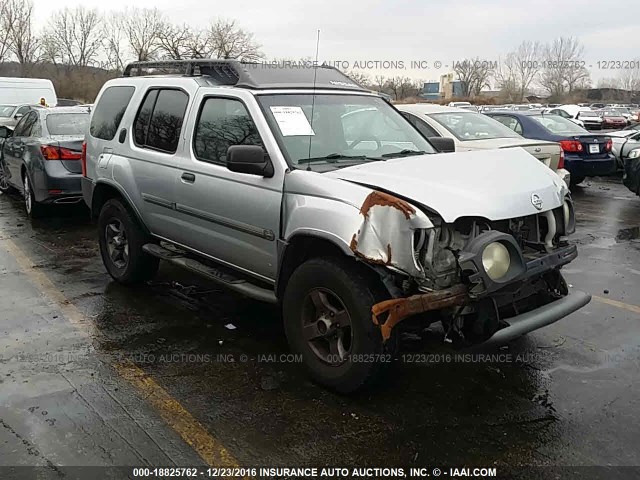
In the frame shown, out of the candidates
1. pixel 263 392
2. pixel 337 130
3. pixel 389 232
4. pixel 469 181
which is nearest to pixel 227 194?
pixel 337 130

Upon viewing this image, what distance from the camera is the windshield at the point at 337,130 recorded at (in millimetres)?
4309

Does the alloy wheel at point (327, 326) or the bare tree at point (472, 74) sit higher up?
the bare tree at point (472, 74)

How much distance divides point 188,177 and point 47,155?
15.2ft

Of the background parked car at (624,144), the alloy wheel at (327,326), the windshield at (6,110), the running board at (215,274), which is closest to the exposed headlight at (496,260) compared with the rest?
the alloy wheel at (327,326)

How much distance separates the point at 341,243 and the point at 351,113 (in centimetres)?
167

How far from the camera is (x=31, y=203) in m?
9.16

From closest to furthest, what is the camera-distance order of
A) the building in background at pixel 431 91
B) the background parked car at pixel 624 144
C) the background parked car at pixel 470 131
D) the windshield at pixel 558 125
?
1. the background parked car at pixel 470 131
2. the windshield at pixel 558 125
3. the background parked car at pixel 624 144
4. the building in background at pixel 431 91

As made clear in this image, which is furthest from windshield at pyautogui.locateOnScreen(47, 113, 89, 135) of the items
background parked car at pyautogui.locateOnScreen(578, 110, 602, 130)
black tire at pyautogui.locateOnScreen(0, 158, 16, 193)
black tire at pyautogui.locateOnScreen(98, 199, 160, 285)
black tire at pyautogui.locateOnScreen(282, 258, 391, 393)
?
background parked car at pyautogui.locateOnScreen(578, 110, 602, 130)

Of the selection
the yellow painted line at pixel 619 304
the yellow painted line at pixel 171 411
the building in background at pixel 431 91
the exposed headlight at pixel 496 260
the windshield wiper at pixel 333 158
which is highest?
the building in background at pixel 431 91

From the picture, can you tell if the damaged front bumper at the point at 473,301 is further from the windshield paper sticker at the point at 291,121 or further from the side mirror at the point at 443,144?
the side mirror at the point at 443,144

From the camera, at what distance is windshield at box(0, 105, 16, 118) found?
728 inches

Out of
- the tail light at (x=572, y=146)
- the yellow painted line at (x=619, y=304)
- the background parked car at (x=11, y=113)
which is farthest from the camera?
the background parked car at (x=11, y=113)

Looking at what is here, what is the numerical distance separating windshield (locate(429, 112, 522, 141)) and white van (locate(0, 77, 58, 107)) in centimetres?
1514

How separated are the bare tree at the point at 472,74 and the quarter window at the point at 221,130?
65041mm
